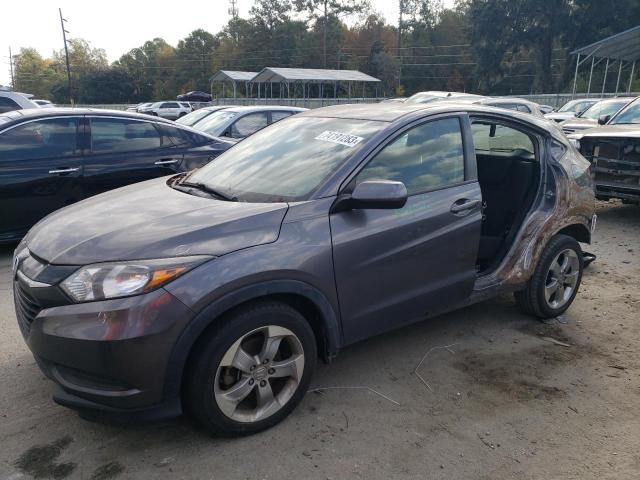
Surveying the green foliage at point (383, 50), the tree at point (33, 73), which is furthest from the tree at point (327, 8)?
the tree at point (33, 73)

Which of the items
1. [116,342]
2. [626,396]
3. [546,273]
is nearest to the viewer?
[116,342]

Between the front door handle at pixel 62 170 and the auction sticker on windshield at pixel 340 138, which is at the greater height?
the auction sticker on windshield at pixel 340 138

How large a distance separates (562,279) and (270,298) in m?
2.75

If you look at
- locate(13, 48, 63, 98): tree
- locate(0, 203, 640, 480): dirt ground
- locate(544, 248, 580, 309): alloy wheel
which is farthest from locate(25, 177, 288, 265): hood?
locate(13, 48, 63, 98): tree

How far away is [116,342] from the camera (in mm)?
2334

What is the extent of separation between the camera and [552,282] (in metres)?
4.31

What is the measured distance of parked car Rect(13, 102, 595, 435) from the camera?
2.43 metres

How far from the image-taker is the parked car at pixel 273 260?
2426mm

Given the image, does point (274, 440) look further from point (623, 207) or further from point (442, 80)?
point (442, 80)

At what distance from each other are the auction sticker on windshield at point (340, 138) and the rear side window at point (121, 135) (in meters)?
3.53

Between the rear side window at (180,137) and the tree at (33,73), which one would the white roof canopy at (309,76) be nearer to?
the rear side window at (180,137)

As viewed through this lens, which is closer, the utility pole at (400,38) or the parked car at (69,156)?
the parked car at (69,156)

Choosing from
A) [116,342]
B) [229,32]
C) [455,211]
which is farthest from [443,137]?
[229,32]

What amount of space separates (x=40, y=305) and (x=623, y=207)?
8.97 meters
